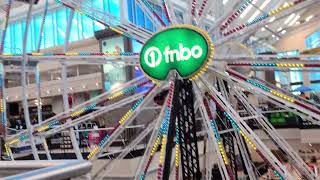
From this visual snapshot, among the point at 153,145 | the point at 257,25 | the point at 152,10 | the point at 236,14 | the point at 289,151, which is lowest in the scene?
the point at 289,151

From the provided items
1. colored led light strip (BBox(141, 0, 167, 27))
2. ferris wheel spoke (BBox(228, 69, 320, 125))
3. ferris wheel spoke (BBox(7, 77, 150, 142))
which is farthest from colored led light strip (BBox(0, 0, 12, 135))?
ferris wheel spoke (BBox(228, 69, 320, 125))

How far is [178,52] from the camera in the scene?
5.95m

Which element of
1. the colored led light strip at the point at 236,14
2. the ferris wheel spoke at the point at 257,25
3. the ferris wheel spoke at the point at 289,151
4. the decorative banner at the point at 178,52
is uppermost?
the colored led light strip at the point at 236,14

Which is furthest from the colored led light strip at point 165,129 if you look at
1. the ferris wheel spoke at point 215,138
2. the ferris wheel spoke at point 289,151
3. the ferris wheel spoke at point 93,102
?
the ferris wheel spoke at point 289,151

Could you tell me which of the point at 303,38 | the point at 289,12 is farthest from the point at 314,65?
the point at 303,38

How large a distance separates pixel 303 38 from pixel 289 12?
31.7 m

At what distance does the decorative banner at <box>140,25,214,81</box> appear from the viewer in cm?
582

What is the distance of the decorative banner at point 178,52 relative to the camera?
582 centimetres

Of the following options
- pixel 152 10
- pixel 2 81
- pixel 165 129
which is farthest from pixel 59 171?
pixel 2 81

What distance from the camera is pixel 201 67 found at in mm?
5832

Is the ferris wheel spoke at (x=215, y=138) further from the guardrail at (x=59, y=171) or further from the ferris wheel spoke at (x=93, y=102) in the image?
the guardrail at (x=59, y=171)

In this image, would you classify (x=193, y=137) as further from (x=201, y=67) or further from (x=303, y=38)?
(x=303, y=38)

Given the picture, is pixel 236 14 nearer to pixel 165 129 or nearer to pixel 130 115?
pixel 165 129

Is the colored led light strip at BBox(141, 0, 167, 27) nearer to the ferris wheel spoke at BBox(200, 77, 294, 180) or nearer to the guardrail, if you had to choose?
the ferris wheel spoke at BBox(200, 77, 294, 180)
